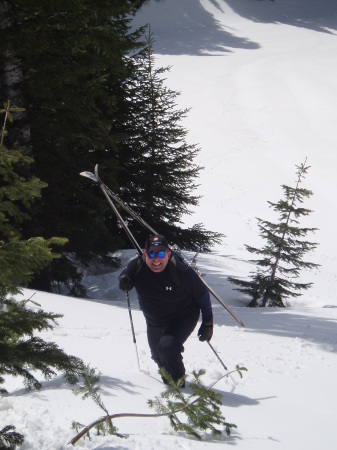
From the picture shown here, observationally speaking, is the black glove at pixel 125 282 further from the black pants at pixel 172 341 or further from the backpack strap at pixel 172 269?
the black pants at pixel 172 341

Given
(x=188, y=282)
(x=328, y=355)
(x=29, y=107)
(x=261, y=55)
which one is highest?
(x=261, y=55)

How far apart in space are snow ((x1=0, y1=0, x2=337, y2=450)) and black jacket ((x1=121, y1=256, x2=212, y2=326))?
2.44 feet

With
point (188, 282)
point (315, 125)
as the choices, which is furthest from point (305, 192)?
point (315, 125)

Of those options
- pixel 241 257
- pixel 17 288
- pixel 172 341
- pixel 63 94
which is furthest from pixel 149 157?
pixel 17 288

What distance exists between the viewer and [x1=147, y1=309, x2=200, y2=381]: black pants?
5.29 m

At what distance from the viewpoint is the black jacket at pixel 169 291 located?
18.0 ft

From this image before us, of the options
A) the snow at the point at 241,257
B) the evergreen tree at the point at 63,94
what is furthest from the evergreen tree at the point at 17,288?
the evergreen tree at the point at 63,94

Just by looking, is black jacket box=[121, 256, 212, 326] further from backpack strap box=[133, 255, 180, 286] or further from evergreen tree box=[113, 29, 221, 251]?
evergreen tree box=[113, 29, 221, 251]

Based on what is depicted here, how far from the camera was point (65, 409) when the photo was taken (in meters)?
4.04

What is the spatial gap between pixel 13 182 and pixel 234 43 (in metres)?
73.8

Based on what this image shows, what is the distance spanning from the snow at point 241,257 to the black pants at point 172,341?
271mm

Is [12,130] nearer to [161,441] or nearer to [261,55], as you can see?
[161,441]

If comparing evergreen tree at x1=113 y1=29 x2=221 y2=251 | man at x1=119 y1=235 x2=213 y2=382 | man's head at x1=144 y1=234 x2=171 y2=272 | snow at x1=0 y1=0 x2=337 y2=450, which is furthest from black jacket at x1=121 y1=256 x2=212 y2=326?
evergreen tree at x1=113 y1=29 x2=221 y2=251

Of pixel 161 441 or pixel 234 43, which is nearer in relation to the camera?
pixel 161 441
